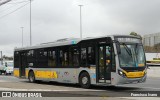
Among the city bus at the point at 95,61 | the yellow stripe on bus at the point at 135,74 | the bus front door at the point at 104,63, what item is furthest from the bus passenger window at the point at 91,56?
the yellow stripe on bus at the point at 135,74

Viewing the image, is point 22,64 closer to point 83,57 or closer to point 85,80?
point 83,57

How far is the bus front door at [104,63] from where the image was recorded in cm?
1889

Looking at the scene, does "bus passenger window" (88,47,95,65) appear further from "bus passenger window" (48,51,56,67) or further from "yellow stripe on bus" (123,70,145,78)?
"bus passenger window" (48,51,56,67)

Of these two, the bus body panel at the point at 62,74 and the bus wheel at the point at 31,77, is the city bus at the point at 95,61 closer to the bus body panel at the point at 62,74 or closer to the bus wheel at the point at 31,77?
the bus body panel at the point at 62,74

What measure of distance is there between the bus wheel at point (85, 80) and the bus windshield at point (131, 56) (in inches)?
111

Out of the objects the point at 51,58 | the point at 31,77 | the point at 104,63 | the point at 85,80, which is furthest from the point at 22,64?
the point at 104,63

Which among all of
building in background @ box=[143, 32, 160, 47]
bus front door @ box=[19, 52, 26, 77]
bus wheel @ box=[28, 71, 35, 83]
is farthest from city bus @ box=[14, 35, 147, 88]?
building in background @ box=[143, 32, 160, 47]

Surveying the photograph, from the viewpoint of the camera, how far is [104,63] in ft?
63.0

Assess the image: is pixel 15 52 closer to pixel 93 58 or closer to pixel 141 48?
pixel 93 58

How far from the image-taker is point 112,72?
60.6 feet

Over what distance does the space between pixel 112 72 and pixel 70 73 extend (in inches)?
167

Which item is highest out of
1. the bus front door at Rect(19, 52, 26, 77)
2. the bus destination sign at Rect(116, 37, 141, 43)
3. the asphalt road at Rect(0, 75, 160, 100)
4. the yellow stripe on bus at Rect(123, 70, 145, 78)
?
the bus destination sign at Rect(116, 37, 141, 43)

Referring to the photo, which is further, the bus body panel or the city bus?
the bus body panel

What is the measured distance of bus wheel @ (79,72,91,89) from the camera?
20319 millimetres
